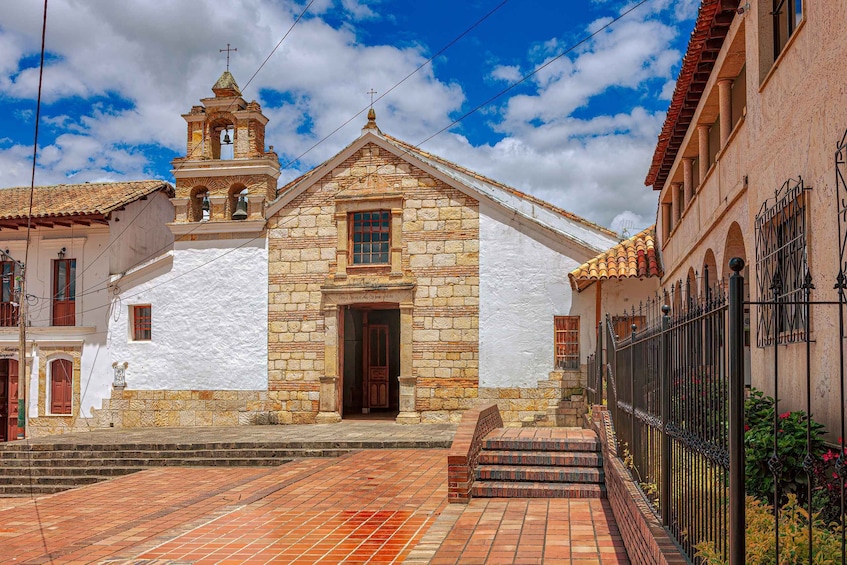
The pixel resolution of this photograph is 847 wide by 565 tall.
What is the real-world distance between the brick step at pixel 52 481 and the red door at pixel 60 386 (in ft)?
21.6

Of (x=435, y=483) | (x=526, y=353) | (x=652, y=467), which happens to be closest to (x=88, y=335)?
(x=526, y=353)

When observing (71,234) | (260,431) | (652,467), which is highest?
(71,234)

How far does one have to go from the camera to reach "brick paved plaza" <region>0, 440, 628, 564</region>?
720 centimetres

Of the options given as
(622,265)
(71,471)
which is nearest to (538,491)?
(622,265)

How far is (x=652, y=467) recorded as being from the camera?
6309mm

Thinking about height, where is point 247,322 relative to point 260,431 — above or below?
above

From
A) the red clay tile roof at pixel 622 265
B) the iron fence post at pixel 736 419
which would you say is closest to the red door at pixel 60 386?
the red clay tile roof at pixel 622 265

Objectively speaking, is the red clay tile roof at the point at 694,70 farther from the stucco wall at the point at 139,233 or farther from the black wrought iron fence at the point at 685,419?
the stucco wall at the point at 139,233

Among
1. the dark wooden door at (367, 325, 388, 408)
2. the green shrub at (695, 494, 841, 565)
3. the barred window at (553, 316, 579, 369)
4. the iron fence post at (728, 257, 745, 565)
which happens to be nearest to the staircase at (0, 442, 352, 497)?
the barred window at (553, 316, 579, 369)

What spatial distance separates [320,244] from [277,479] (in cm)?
901

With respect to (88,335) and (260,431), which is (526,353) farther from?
(88,335)

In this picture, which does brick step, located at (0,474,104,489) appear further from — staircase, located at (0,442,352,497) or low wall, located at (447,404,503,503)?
low wall, located at (447,404,503,503)

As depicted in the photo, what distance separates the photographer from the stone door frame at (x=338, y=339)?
752 inches

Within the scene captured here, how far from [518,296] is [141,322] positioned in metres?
9.59
